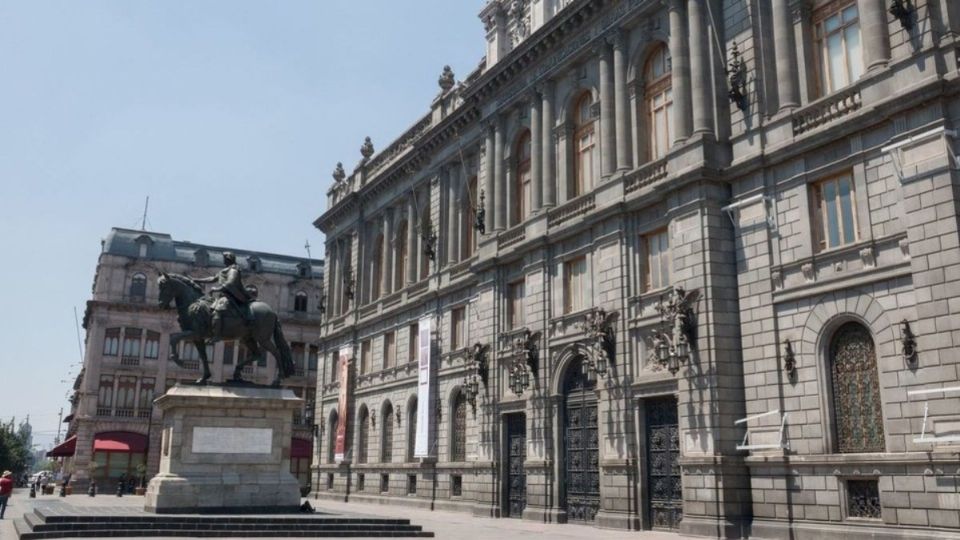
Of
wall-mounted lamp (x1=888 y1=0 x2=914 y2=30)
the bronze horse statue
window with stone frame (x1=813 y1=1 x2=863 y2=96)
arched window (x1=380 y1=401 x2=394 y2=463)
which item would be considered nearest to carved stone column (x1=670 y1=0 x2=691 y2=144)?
window with stone frame (x1=813 y1=1 x2=863 y2=96)

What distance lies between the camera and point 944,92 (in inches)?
787

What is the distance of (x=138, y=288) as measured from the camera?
7738 centimetres

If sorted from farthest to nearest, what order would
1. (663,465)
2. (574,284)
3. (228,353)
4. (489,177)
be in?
1. (228,353)
2. (489,177)
3. (574,284)
4. (663,465)

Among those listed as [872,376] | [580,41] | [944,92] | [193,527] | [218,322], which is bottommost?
[193,527]

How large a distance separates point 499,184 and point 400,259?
13.8 meters

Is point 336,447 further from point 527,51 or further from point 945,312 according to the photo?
point 945,312

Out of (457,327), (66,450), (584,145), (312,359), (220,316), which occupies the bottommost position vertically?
(66,450)

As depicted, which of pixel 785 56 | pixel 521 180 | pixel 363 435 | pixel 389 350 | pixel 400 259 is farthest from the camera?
pixel 363 435

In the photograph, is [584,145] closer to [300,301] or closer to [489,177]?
[489,177]

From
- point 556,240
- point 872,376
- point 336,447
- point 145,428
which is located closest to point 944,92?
point 872,376

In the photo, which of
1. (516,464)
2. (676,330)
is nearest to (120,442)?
(516,464)

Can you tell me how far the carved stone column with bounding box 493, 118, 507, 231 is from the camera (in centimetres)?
3862

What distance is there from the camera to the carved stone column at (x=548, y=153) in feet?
115

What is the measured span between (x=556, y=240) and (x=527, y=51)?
28.7 feet
